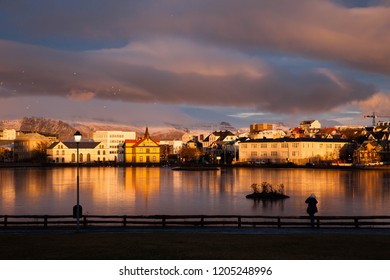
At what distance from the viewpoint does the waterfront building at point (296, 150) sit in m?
177

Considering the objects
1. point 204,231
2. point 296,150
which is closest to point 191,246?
point 204,231

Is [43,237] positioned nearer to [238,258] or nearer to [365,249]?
[238,258]

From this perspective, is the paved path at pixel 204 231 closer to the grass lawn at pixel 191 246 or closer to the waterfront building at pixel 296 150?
the grass lawn at pixel 191 246

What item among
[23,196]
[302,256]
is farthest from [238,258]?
[23,196]

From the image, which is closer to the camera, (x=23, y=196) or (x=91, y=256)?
(x=91, y=256)

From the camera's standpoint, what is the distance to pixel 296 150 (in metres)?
177

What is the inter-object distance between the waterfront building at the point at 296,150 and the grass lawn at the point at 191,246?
155 m

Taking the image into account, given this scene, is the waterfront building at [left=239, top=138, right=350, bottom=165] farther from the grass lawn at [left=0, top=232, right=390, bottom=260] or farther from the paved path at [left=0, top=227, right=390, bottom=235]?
the grass lawn at [left=0, top=232, right=390, bottom=260]

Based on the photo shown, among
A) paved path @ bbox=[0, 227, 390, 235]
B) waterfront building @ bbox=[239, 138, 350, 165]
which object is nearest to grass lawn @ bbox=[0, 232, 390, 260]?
paved path @ bbox=[0, 227, 390, 235]

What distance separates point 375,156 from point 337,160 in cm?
1260

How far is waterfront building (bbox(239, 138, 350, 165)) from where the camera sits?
17688 centimetres

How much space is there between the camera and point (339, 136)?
19975 cm

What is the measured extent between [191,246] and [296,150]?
15948 cm

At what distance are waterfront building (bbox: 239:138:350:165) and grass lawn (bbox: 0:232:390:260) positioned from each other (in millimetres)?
154824
